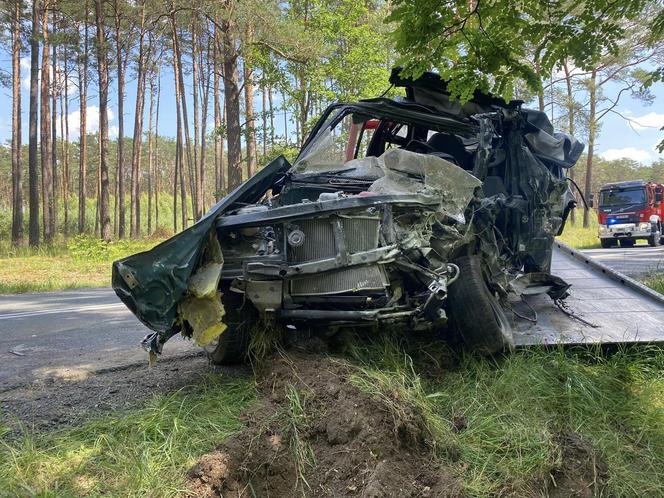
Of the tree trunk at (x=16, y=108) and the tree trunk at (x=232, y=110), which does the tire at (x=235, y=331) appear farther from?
the tree trunk at (x=16, y=108)

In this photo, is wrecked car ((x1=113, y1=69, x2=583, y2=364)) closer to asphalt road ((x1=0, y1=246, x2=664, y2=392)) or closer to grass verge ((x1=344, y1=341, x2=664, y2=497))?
grass verge ((x1=344, y1=341, x2=664, y2=497))

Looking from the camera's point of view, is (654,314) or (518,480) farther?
(654,314)

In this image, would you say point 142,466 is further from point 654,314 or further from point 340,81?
point 340,81

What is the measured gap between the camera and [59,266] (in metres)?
13.8

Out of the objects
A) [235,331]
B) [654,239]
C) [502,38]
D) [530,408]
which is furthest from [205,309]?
[654,239]

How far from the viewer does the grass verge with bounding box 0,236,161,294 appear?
10.7 m

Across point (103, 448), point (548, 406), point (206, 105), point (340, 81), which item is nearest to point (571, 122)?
point (340, 81)

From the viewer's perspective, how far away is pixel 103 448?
2701mm

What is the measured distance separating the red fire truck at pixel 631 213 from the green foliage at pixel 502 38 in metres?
17.2

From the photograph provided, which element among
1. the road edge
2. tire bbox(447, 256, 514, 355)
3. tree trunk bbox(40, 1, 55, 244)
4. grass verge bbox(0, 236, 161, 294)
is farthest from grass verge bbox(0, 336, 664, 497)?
tree trunk bbox(40, 1, 55, 244)

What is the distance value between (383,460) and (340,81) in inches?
635

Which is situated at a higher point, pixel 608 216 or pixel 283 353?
pixel 608 216

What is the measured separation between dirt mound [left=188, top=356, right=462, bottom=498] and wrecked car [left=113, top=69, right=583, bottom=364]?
59 cm

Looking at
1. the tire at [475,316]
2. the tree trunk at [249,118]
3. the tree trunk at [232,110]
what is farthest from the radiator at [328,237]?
the tree trunk at [249,118]
